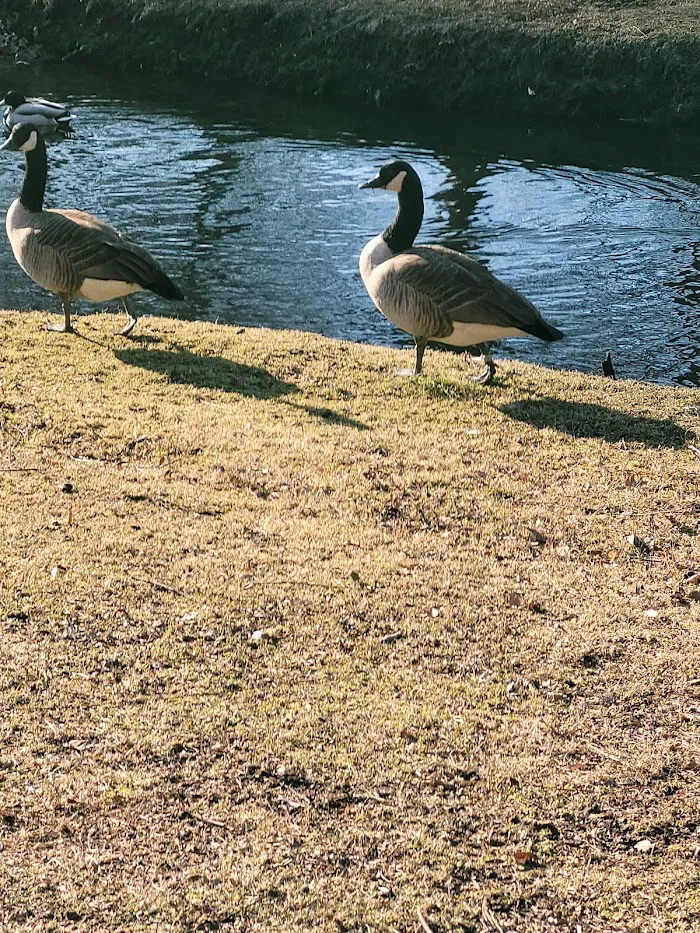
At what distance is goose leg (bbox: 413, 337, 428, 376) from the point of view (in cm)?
849

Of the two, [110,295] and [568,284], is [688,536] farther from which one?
[568,284]

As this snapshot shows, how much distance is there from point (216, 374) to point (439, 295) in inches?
72.4

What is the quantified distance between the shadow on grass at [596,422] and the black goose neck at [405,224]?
67.6 inches

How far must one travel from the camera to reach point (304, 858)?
3.63 meters

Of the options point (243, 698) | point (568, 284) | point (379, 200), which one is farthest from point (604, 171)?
point (243, 698)

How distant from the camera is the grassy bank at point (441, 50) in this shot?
64.8 ft

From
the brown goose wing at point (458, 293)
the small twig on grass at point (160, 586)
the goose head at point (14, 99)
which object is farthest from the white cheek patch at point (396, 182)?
the goose head at point (14, 99)

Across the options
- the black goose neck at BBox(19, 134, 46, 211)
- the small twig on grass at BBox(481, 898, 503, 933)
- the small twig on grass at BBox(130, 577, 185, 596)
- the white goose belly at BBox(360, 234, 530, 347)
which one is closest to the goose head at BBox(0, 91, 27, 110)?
the black goose neck at BBox(19, 134, 46, 211)

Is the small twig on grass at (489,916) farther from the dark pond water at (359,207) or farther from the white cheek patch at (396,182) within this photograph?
the dark pond water at (359,207)

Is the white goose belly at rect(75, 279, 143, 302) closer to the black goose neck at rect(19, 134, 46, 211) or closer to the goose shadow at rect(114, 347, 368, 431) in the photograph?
the goose shadow at rect(114, 347, 368, 431)

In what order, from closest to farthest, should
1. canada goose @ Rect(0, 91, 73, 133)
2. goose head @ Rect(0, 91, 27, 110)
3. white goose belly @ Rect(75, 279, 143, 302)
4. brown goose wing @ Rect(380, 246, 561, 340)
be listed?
brown goose wing @ Rect(380, 246, 561, 340) < white goose belly @ Rect(75, 279, 143, 302) < canada goose @ Rect(0, 91, 73, 133) < goose head @ Rect(0, 91, 27, 110)

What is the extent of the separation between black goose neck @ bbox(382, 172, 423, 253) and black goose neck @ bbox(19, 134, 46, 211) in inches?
117

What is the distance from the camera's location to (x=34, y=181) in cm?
930

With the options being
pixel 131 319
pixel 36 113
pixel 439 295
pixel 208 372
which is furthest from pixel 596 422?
pixel 36 113
